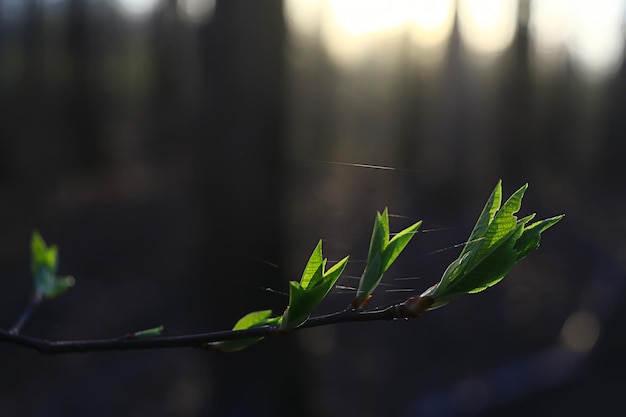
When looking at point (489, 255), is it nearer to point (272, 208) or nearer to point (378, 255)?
point (378, 255)

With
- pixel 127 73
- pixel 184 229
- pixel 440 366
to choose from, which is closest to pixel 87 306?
pixel 184 229

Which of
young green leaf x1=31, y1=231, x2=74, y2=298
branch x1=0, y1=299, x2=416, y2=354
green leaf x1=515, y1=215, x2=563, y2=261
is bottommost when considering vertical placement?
young green leaf x1=31, y1=231, x2=74, y2=298

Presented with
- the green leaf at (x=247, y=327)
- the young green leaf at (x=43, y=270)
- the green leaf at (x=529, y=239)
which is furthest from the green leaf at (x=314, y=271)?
the young green leaf at (x=43, y=270)

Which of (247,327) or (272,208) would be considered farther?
(272,208)

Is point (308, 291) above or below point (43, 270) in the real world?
above

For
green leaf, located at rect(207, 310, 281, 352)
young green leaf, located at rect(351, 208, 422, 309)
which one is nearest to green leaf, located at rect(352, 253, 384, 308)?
young green leaf, located at rect(351, 208, 422, 309)

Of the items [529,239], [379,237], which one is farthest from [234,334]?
[529,239]

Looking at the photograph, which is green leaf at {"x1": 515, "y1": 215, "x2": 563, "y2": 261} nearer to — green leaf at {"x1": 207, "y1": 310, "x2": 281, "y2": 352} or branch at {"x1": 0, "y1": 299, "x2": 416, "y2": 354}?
branch at {"x1": 0, "y1": 299, "x2": 416, "y2": 354}
